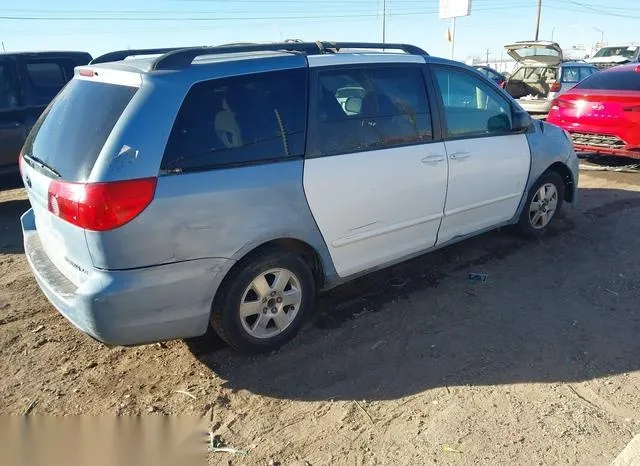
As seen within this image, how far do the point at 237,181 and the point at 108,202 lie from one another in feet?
2.25

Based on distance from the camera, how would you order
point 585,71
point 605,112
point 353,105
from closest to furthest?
1. point 353,105
2. point 605,112
3. point 585,71

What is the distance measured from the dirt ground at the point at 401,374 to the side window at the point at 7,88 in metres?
2.97

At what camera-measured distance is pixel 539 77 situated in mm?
14227

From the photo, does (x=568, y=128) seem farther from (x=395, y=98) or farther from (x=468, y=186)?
(x=395, y=98)

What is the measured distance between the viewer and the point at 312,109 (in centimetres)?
334

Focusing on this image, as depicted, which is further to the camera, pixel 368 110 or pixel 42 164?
pixel 368 110

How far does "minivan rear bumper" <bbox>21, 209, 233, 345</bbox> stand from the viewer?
2703mm

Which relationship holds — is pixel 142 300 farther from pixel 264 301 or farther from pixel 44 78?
pixel 44 78

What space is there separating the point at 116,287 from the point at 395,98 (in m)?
2.30

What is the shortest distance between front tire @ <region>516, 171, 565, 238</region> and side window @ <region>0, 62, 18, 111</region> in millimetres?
5963

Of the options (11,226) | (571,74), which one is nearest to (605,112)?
(571,74)

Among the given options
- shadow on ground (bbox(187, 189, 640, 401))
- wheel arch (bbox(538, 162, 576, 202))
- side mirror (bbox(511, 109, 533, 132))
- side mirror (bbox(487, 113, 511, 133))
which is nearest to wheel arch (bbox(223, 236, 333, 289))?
shadow on ground (bbox(187, 189, 640, 401))

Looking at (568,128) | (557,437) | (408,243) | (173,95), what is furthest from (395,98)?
(568,128)

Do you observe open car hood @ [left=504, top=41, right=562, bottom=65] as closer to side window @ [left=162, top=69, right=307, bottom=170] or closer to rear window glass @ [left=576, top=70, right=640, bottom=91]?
rear window glass @ [left=576, top=70, right=640, bottom=91]
